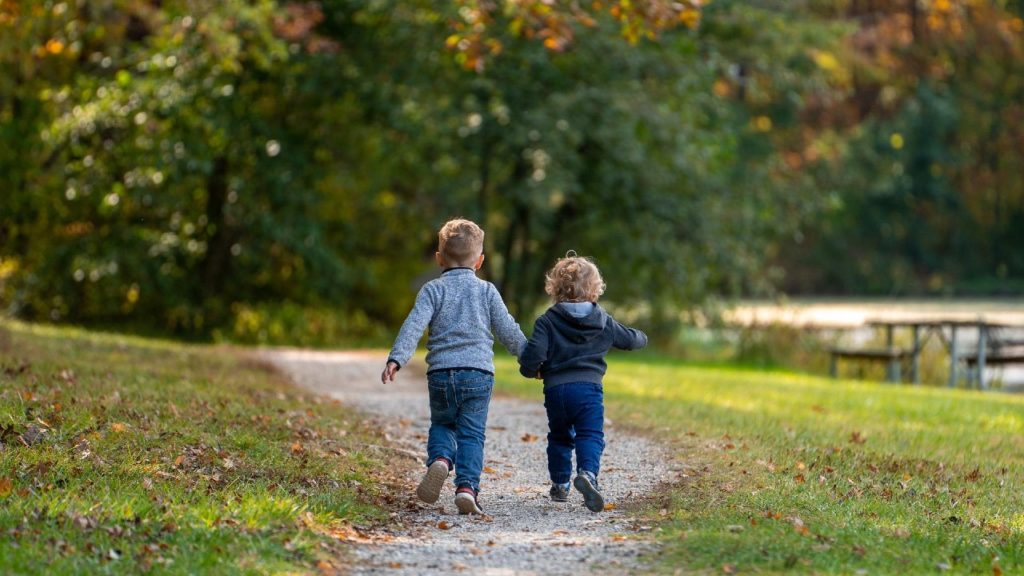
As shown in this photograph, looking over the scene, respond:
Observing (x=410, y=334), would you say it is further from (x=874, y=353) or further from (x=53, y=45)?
(x=874, y=353)

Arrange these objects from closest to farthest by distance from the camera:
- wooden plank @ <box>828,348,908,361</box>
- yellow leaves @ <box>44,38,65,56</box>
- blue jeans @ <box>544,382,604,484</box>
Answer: blue jeans @ <box>544,382,604,484</box> < yellow leaves @ <box>44,38,65,56</box> < wooden plank @ <box>828,348,908,361</box>

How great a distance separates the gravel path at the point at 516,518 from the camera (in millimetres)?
5684

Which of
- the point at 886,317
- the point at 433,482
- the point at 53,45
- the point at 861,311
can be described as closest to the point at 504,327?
the point at 433,482

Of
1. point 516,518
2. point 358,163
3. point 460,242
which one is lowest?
point 516,518

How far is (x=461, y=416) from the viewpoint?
685cm

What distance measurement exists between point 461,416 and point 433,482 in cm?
40

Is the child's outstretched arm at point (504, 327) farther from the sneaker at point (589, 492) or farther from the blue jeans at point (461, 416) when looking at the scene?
the sneaker at point (589, 492)

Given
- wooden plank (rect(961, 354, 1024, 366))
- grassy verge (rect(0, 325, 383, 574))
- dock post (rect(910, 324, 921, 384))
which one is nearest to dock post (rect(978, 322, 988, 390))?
wooden plank (rect(961, 354, 1024, 366))

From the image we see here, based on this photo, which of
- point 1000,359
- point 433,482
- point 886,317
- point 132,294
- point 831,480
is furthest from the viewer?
point 886,317

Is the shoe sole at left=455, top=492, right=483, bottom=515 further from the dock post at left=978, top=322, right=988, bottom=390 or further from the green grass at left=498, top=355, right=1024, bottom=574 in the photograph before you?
the dock post at left=978, top=322, right=988, bottom=390

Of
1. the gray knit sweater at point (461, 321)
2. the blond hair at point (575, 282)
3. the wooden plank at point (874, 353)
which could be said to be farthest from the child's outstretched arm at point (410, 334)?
the wooden plank at point (874, 353)

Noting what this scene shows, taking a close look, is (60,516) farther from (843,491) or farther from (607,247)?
(607,247)

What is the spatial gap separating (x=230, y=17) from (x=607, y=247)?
774cm

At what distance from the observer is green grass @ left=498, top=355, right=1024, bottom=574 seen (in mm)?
5828
